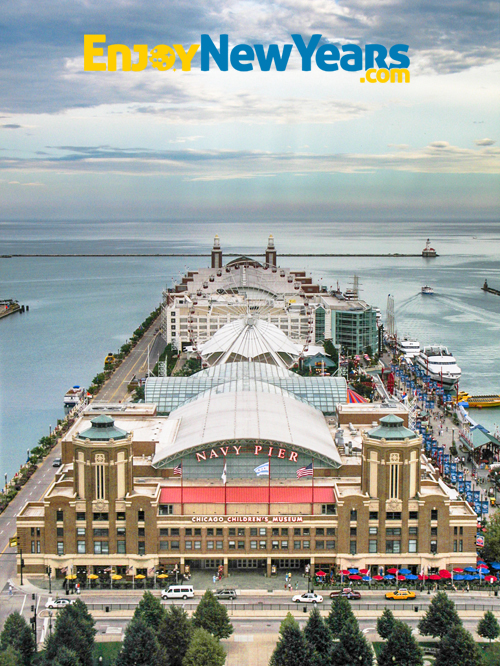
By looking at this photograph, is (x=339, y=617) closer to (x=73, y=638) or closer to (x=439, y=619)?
(x=439, y=619)

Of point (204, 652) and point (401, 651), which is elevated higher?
point (204, 652)

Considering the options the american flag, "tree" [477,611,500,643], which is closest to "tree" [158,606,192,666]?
"tree" [477,611,500,643]

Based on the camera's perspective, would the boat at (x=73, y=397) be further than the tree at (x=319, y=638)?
Yes

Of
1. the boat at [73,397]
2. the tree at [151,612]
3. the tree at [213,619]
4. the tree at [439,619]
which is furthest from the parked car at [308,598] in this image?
the boat at [73,397]

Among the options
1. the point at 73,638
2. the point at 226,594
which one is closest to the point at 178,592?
the point at 226,594

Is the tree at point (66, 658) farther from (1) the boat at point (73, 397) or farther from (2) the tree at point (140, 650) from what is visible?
(1) the boat at point (73, 397)

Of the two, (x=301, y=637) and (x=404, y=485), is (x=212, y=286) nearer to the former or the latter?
(x=404, y=485)
